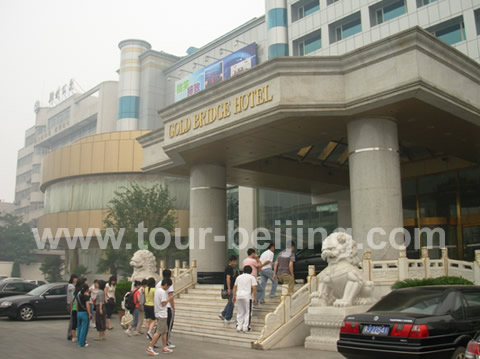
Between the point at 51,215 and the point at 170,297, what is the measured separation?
33.6 meters

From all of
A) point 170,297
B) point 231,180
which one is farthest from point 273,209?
point 170,297

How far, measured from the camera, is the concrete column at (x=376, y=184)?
40.2 feet

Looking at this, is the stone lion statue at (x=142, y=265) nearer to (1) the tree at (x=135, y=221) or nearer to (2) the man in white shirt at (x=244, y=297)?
(2) the man in white shirt at (x=244, y=297)

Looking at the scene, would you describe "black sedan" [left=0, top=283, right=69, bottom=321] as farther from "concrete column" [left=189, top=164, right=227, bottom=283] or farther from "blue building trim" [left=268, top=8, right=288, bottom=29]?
"blue building trim" [left=268, top=8, right=288, bottom=29]

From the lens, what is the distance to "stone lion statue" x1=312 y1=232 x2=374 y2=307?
1002 cm

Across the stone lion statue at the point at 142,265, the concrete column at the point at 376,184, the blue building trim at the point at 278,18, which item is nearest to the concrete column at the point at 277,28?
the blue building trim at the point at 278,18

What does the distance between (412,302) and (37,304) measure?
13625 mm

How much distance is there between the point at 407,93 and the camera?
11.4 metres

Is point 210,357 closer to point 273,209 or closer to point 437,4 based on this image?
point 273,209

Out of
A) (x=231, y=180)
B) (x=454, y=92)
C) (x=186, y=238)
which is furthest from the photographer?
(x=186, y=238)

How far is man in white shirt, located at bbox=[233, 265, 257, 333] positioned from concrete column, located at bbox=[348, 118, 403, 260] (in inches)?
133

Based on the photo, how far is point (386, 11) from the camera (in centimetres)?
2750

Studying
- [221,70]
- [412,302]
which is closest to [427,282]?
[412,302]

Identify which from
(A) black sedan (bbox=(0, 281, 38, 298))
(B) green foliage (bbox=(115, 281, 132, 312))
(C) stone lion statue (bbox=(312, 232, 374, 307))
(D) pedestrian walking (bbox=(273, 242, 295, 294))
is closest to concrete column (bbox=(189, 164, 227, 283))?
(B) green foliage (bbox=(115, 281, 132, 312))
